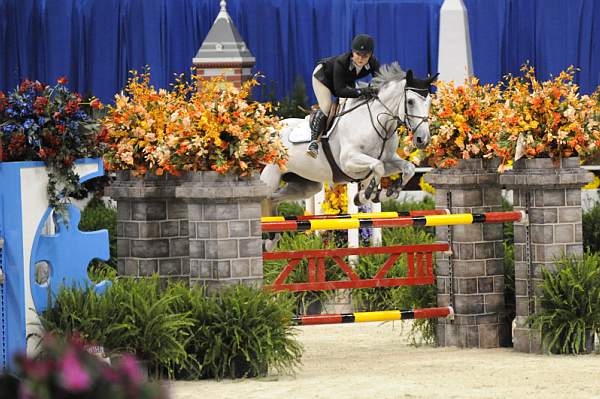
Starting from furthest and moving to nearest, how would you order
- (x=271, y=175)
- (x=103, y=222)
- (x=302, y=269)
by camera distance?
(x=103, y=222) < (x=302, y=269) < (x=271, y=175)

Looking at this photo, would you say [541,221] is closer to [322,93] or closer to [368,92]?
[368,92]

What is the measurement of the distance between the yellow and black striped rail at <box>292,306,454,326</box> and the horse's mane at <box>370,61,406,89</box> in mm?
1679

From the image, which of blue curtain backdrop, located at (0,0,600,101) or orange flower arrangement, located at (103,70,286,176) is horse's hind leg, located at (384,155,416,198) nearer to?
orange flower arrangement, located at (103,70,286,176)

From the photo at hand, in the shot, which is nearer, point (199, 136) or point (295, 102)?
point (199, 136)

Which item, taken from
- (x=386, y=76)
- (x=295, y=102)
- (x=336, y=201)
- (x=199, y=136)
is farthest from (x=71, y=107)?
(x=295, y=102)

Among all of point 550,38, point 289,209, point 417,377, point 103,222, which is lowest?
point 417,377

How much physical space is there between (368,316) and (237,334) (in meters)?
1.36

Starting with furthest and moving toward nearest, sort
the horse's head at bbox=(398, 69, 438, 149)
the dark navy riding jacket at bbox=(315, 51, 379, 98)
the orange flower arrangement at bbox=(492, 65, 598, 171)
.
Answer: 1. the dark navy riding jacket at bbox=(315, 51, 379, 98)
2. the horse's head at bbox=(398, 69, 438, 149)
3. the orange flower arrangement at bbox=(492, 65, 598, 171)

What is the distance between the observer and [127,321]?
6.39 m

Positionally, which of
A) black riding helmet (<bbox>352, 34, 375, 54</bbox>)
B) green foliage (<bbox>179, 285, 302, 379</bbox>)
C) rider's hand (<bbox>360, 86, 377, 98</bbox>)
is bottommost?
green foliage (<bbox>179, 285, 302, 379</bbox>)

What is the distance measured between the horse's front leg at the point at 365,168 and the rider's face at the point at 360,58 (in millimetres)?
641

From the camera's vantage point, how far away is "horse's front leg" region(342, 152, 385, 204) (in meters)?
8.59

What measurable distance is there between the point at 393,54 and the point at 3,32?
4777 mm

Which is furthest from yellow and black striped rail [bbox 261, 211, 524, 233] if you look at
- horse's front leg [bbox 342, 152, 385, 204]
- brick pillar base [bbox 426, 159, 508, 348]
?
horse's front leg [bbox 342, 152, 385, 204]
